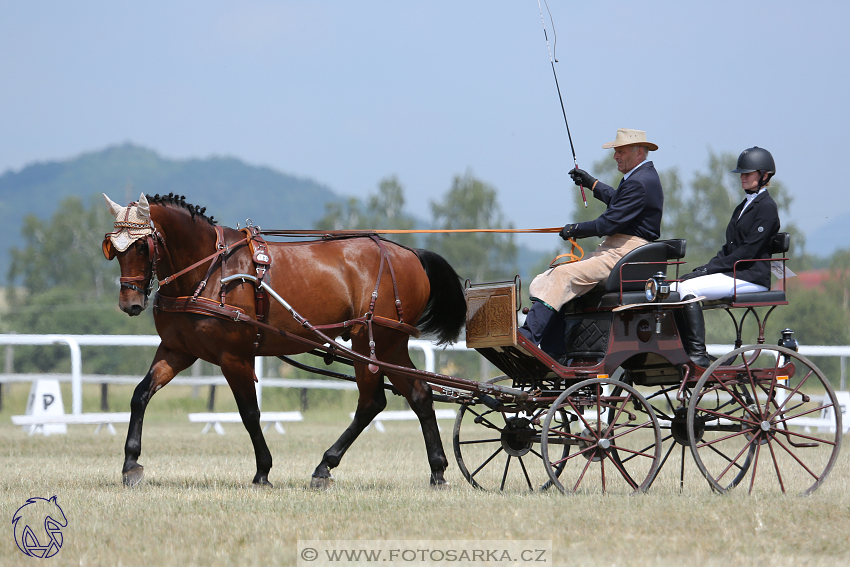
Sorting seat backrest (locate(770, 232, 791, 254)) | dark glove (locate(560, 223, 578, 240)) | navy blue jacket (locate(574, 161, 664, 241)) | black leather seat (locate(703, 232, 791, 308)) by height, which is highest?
navy blue jacket (locate(574, 161, 664, 241))

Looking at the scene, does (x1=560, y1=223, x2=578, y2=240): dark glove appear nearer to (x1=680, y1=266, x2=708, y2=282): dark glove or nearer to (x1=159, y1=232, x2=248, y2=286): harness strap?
(x1=680, y1=266, x2=708, y2=282): dark glove

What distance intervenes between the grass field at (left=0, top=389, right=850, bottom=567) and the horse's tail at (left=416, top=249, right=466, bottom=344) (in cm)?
126

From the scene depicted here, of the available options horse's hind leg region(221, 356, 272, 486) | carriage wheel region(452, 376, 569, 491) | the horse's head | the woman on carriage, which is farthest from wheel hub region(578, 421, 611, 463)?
the horse's head

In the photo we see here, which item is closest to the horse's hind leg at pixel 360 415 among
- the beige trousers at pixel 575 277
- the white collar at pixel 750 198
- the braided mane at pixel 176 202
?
the beige trousers at pixel 575 277

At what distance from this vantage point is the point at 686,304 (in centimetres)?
705

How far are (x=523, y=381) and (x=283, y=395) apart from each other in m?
14.3

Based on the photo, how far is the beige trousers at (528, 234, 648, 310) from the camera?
7.03m

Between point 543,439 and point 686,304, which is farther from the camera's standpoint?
point 686,304

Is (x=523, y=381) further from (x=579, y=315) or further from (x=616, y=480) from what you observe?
(x=616, y=480)

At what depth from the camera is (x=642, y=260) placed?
712cm

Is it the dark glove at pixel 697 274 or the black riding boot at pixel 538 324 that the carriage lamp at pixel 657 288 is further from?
the black riding boot at pixel 538 324

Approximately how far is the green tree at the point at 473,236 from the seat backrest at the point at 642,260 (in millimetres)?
51366

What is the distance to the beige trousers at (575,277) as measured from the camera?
7.03m

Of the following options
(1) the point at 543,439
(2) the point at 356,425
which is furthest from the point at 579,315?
(2) the point at 356,425
